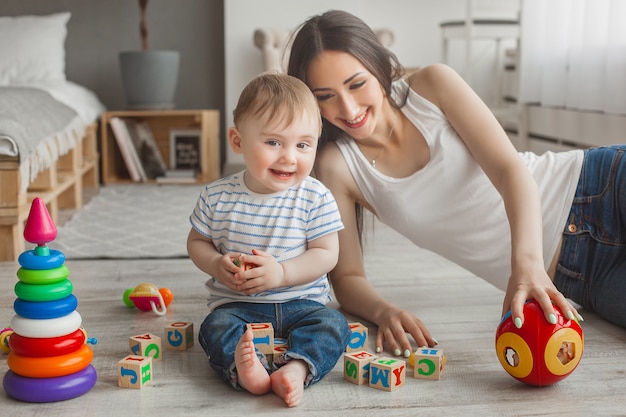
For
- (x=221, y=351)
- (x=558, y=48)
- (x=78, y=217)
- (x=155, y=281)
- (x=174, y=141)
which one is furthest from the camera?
(x=174, y=141)

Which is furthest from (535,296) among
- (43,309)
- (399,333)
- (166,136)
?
(166,136)

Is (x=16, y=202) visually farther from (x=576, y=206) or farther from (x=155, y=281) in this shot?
(x=576, y=206)

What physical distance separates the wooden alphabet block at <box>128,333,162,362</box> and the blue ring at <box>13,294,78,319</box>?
0.69 ft

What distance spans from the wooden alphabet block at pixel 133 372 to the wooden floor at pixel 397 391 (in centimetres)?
2

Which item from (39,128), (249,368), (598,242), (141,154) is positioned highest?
(39,128)

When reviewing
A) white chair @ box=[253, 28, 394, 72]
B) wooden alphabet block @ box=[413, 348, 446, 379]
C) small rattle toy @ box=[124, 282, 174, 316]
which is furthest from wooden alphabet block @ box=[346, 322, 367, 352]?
white chair @ box=[253, 28, 394, 72]

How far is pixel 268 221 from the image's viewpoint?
1.38 meters

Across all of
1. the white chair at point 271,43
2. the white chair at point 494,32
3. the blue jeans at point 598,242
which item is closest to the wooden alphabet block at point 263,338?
the blue jeans at point 598,242

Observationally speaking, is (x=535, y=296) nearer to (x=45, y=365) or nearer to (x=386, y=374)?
(x=386, y=374)

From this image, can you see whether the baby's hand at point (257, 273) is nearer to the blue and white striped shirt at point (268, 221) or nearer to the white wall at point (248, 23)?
the blue and white striped shirt at point (268, 221)

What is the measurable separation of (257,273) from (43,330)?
35cm

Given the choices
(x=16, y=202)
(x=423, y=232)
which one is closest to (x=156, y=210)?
(x=16, y=202)

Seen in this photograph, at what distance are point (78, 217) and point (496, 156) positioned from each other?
78.1 inches

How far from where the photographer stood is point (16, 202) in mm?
2213
